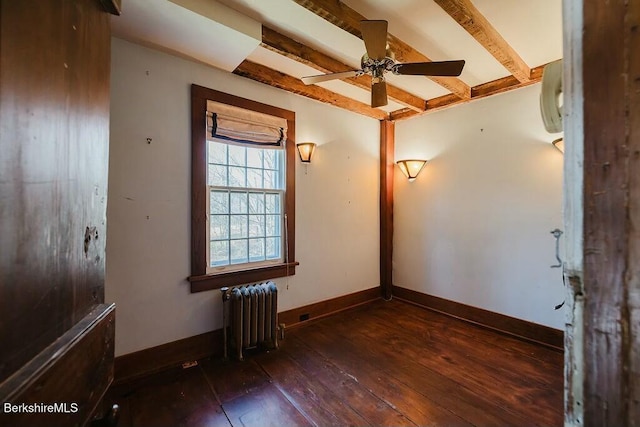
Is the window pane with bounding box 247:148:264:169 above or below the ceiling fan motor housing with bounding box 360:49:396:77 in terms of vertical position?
below

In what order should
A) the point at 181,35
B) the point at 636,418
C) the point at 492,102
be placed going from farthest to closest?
the point at 492,102 < the point at 181,35 < the point at 636,418

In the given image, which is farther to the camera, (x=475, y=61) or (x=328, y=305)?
(x=328, y=305)

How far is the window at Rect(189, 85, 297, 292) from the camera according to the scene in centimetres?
254

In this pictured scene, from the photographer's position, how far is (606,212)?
486 millimetres

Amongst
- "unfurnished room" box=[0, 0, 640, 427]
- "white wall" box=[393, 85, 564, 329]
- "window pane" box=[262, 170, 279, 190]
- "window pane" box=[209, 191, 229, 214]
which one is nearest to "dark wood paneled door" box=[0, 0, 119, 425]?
"unfurnished room" box=[0, 0, 640, 427]

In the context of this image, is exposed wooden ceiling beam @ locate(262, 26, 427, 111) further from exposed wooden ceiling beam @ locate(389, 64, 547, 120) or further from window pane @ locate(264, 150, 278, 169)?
window pane @ locate(264, 150, 278, 169)

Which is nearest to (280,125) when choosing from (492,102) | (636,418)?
A: (492,102)

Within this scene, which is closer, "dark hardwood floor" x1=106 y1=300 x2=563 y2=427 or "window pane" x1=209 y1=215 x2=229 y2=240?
"dark hardwood floor" x1=106 y1=300 x2=563 y2=427

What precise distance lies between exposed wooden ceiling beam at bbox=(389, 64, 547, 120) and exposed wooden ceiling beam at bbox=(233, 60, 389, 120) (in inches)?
18.4

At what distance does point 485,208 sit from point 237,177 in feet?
9.48

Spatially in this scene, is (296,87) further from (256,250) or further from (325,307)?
(325,307)

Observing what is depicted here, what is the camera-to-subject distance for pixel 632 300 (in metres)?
0.46

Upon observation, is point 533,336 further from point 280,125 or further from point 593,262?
point 280,125

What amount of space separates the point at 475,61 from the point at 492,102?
69 centimetres
